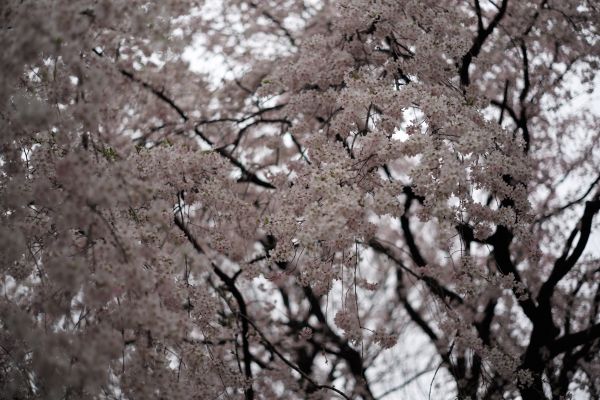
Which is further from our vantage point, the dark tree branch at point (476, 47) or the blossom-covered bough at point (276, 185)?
the dark tree branch at point (476, 47)

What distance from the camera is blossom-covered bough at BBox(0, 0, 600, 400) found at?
2.64 metres

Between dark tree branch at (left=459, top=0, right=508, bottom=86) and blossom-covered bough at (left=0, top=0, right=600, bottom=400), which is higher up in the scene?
dark tree branch at (left=459, top=0, right=508, bottom=86)

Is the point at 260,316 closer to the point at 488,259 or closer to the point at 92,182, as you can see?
the point at 488,259

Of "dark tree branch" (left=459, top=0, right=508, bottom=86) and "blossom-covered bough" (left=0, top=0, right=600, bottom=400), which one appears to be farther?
"dark tree branch" (left=459, top=0, right=508, bottom=86)

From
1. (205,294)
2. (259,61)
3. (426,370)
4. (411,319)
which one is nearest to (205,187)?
(205,294)

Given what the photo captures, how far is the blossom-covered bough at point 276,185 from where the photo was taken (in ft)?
8.66

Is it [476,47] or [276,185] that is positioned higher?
[476,47]

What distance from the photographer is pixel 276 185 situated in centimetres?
517

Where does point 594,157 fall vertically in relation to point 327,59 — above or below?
above

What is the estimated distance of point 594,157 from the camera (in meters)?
7.60

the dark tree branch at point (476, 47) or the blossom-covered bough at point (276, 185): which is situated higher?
the dark tree branch at point (476, 47)

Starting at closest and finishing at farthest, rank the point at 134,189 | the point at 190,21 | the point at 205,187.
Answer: the point at 134,189 → the point at 205,187 → the point at 190,21

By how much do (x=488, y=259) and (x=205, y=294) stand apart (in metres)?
5.14

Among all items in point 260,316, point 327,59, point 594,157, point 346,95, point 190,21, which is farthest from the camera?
point 260,316
